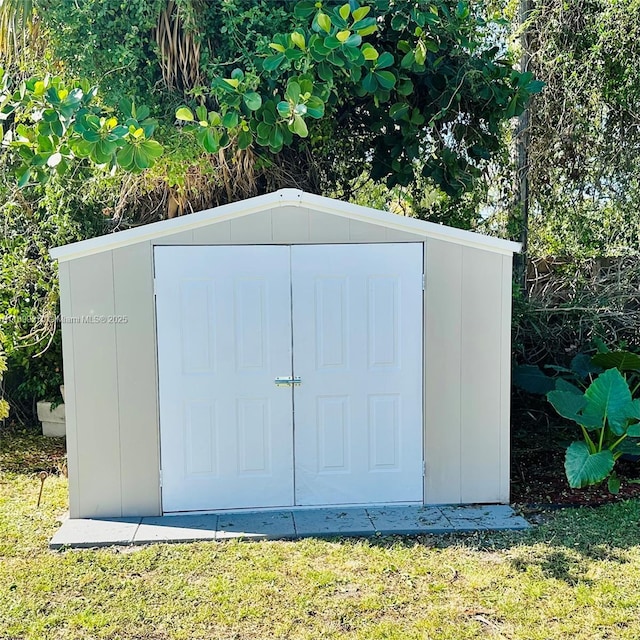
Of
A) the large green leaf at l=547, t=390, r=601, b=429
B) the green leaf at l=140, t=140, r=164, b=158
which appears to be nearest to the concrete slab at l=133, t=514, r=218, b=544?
the green leaf at l=140, t=140, r=164, b=158

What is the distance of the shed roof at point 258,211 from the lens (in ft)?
15.1

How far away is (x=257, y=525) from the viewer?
Answer: 462cm

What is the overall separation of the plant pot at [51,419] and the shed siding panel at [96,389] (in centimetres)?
295

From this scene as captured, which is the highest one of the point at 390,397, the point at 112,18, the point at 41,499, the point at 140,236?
the point at 112,18

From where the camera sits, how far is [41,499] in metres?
5.41

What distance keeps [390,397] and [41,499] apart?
3.00 m

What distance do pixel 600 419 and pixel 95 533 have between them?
149 inches

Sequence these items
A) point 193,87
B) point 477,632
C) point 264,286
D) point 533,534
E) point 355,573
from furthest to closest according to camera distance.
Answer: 1. point 193,87
2. point 264,286
3. point 533,534
4. point 355,573
5. point 477,632

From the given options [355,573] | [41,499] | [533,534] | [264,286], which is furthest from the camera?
[41,499]

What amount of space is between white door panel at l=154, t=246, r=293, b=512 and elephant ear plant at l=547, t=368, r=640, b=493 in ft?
6.92

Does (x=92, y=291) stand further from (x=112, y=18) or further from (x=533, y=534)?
(x=533, y=534)

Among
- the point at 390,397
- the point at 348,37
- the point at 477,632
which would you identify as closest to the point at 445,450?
the point at 390,397

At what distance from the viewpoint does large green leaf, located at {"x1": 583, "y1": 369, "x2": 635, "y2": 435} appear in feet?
16.1

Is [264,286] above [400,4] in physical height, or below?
below
